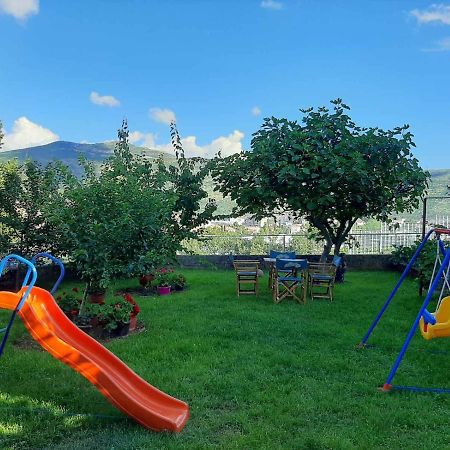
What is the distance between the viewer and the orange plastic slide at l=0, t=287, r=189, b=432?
359 centimetres

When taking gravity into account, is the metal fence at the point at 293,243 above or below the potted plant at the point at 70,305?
above

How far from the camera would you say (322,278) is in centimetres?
909

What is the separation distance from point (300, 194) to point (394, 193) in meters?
2.31

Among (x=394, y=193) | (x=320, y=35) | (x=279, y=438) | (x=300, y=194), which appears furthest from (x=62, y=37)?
(x=279, y=438)

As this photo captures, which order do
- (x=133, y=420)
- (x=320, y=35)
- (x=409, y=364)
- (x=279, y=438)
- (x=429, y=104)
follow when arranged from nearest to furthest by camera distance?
Result: (x=279, y=438)
(x=133, y=420)
(x=409, y=364)
(x=320, y=35)
(x=429, y=104)

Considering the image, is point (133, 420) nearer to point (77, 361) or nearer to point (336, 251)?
point (77, 361)

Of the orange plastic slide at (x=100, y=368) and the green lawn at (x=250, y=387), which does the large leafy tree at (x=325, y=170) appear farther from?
the orange plastic slide at (x=100, y=368)

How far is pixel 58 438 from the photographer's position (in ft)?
11.4

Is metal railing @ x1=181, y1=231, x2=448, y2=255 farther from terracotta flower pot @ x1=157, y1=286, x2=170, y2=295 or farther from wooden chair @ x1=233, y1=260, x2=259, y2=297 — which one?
wooden chair @ x1=233, y1=260, x2=259, y2=297

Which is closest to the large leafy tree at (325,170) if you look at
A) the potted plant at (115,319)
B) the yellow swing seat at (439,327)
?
the potted plant at (115,319)

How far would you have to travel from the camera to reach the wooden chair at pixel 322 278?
9.12 m

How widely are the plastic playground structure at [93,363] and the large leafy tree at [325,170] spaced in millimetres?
6876

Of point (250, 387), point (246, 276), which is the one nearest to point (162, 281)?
point (246, 276)

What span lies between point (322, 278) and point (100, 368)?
6114 millimetres
